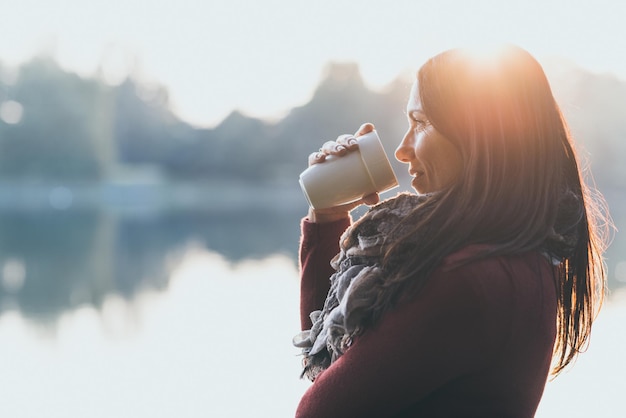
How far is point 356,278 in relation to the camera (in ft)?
2.32

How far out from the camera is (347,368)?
0.67 m

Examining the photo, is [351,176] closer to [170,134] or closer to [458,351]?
[458,351]

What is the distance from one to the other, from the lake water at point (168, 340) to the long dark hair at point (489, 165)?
355mm

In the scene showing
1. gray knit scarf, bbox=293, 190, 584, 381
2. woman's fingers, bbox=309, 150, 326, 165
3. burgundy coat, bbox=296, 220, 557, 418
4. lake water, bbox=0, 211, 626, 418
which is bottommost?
lake water, bbox=0, 211, 626, 418

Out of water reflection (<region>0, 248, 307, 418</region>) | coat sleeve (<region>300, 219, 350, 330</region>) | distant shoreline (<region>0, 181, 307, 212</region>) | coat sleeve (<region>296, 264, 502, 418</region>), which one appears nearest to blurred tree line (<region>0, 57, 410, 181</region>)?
distant shoreline (<region>0, 181, 307, 212</region>)

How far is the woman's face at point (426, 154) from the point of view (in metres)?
0.71

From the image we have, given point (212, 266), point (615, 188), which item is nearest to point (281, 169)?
point (615, 188)

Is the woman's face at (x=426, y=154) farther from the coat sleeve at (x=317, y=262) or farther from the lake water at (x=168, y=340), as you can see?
the lake water at (x=168, y=340)

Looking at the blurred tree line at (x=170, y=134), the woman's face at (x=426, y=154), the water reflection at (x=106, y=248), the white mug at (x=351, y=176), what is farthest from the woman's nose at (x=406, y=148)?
the blurred tree line at (x=170, y=134)

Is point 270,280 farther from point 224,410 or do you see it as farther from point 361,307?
point 361,307

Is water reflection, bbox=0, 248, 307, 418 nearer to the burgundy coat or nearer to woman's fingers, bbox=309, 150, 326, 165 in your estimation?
woman's fingers, bbox=309, 150, 326, 165

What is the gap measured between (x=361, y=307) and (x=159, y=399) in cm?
312

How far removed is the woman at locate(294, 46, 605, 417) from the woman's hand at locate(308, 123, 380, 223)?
0.18 meters

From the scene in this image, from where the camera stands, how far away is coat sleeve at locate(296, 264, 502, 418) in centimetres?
63
